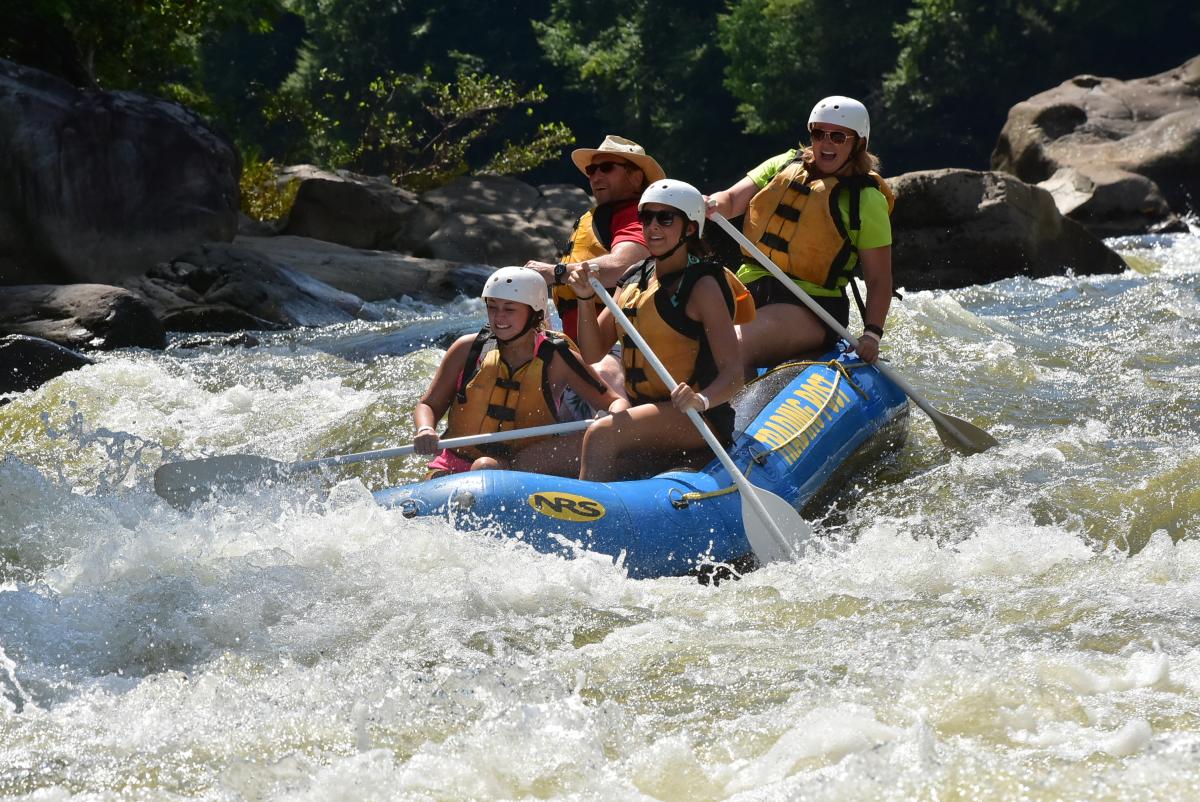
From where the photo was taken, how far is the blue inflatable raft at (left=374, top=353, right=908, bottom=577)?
4539 mm

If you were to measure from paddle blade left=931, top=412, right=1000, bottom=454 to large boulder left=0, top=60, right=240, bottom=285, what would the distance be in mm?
7819

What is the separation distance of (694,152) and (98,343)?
24.4m

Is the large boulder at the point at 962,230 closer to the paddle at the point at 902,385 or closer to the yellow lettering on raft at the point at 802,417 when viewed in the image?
the paddle at the point at 902,385

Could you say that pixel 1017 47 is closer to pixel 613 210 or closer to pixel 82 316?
pixel 82 316

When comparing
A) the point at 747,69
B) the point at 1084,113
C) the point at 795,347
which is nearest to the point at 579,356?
the point at 795,347

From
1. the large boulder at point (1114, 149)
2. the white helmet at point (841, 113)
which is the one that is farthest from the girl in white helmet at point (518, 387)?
the large boulder at point (1114, 149)

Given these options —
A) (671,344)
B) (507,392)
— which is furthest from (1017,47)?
(507,392)

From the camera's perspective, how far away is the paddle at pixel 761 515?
15.8 feet

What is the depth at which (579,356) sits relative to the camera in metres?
5.33

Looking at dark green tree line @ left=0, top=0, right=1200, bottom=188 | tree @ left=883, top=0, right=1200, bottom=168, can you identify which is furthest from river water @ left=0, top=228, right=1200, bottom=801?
tree @ left=883, top=0, right=1200, bottom=168

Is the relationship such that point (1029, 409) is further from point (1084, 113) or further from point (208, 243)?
point (1084, 113)

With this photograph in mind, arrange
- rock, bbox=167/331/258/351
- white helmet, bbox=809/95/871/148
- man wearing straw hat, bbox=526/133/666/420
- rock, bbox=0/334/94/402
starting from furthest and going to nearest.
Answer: rock, bbox=167/331/258/351 → rock, bbox=0/334/94/402 → white helmet, bbox=809/95/871/148 → man wearing straw hat, bbox=526/133/666/420

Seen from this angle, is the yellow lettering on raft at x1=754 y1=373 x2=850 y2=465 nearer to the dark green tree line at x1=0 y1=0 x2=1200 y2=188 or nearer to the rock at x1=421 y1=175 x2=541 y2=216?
the rock at x1=421 y1=175 x2=541 y2=216

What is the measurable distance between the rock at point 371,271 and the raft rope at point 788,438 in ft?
27.5
